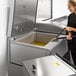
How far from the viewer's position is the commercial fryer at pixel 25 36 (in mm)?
1742

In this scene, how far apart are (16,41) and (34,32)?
1.32 ft

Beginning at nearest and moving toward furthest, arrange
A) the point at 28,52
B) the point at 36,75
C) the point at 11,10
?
1. the point at 36,75
2. the point at 11,10
3. the point at 28,52

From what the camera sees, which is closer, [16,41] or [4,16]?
[4,16]

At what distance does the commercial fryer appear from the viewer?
1.74 m

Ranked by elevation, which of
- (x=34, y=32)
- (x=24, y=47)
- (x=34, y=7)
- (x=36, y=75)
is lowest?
(x=36, y=75)

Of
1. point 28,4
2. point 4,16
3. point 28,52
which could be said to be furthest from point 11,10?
point 28,52

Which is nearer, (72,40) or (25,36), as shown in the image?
(72,40)

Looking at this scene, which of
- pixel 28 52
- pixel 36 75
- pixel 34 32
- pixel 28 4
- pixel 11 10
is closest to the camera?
pixel 36 75

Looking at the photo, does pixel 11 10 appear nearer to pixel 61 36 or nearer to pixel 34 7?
pixel 34 7

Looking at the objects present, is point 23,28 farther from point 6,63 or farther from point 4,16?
point 6,63

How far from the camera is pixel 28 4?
1953 millimetres

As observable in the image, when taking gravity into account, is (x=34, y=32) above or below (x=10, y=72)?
above

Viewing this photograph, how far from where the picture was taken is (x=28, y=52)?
1.81 m

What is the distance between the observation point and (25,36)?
2109 millimetres
